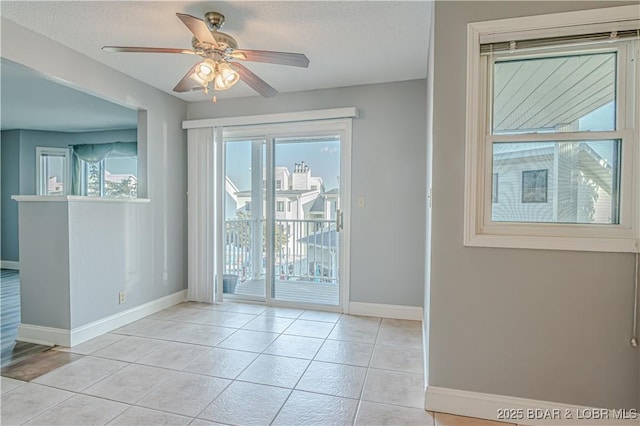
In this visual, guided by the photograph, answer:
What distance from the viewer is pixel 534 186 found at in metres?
1.89

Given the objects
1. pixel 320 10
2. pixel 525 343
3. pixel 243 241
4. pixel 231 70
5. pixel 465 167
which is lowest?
pixel 525 343

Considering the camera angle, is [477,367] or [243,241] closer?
[477,367]

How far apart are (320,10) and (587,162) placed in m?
1.83

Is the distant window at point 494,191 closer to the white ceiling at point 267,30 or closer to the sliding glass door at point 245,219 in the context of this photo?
the white ceiling at point 267,30

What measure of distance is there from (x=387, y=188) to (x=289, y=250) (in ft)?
4.85

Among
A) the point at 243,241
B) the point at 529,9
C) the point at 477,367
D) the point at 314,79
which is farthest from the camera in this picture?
the point at 243,241

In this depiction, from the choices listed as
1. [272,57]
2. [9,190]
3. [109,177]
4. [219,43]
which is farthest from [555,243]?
[9,190]

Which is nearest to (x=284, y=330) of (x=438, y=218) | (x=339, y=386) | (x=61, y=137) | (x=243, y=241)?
(x=339, y=386)

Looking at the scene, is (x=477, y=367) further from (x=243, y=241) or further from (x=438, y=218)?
(x=243, y=241)

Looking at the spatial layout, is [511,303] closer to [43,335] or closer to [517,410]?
[517,410]

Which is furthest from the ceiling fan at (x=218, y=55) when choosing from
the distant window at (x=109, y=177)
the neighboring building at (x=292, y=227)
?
the distant window at (x=109, y=177)

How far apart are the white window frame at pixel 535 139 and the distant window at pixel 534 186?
0.48 feet

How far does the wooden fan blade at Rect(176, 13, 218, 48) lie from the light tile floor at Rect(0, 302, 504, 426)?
2.15m

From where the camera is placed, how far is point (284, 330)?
10.3 feet
